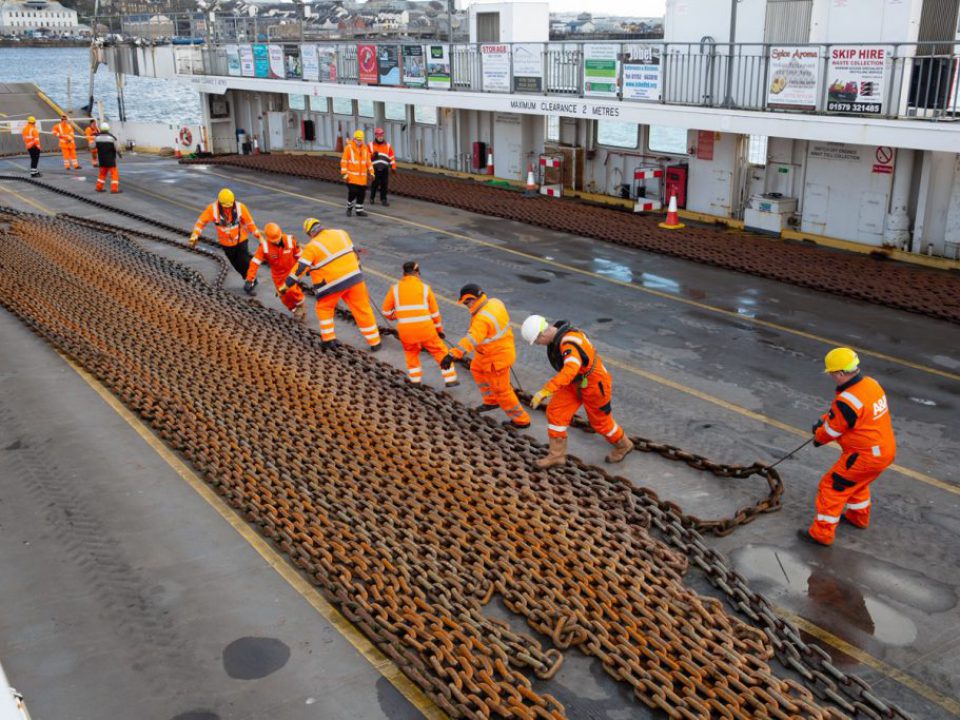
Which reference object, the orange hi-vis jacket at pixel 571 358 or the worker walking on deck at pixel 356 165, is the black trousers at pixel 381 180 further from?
the orange hi-vis jacket at pixel 571 358

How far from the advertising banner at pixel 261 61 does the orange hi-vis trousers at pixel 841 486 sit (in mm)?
25408

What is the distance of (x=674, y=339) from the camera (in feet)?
38.0

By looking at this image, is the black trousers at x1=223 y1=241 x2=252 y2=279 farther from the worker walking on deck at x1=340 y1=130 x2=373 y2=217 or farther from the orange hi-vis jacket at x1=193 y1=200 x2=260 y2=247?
the worker walking on deck at x1=340 y1=130 x2=373 y2=217

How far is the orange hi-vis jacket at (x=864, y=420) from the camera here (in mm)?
6652

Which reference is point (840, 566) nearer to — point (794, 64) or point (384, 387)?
point (384, 387)

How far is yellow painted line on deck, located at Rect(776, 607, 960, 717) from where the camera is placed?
5.23 meters

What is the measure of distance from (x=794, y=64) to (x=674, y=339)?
6.24m

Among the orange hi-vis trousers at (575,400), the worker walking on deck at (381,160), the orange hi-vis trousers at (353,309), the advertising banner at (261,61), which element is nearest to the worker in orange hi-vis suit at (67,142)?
the advertising banner at (261,61)

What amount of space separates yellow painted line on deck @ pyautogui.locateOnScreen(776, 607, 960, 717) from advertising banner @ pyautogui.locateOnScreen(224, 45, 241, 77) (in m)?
28.2

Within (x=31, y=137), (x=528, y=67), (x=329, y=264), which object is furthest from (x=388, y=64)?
(x=329, y=264)

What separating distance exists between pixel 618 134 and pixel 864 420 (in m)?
14.8

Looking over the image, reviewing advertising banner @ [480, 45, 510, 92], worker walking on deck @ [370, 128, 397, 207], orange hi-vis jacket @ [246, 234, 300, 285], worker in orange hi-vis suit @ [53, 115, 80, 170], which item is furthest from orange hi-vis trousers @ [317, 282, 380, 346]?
worker in orange hi-vis suit @ [53, 115, 80, 170]

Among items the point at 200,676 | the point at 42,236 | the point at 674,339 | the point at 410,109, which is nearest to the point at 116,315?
the point at 42,236

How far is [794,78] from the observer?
15.2 metres
